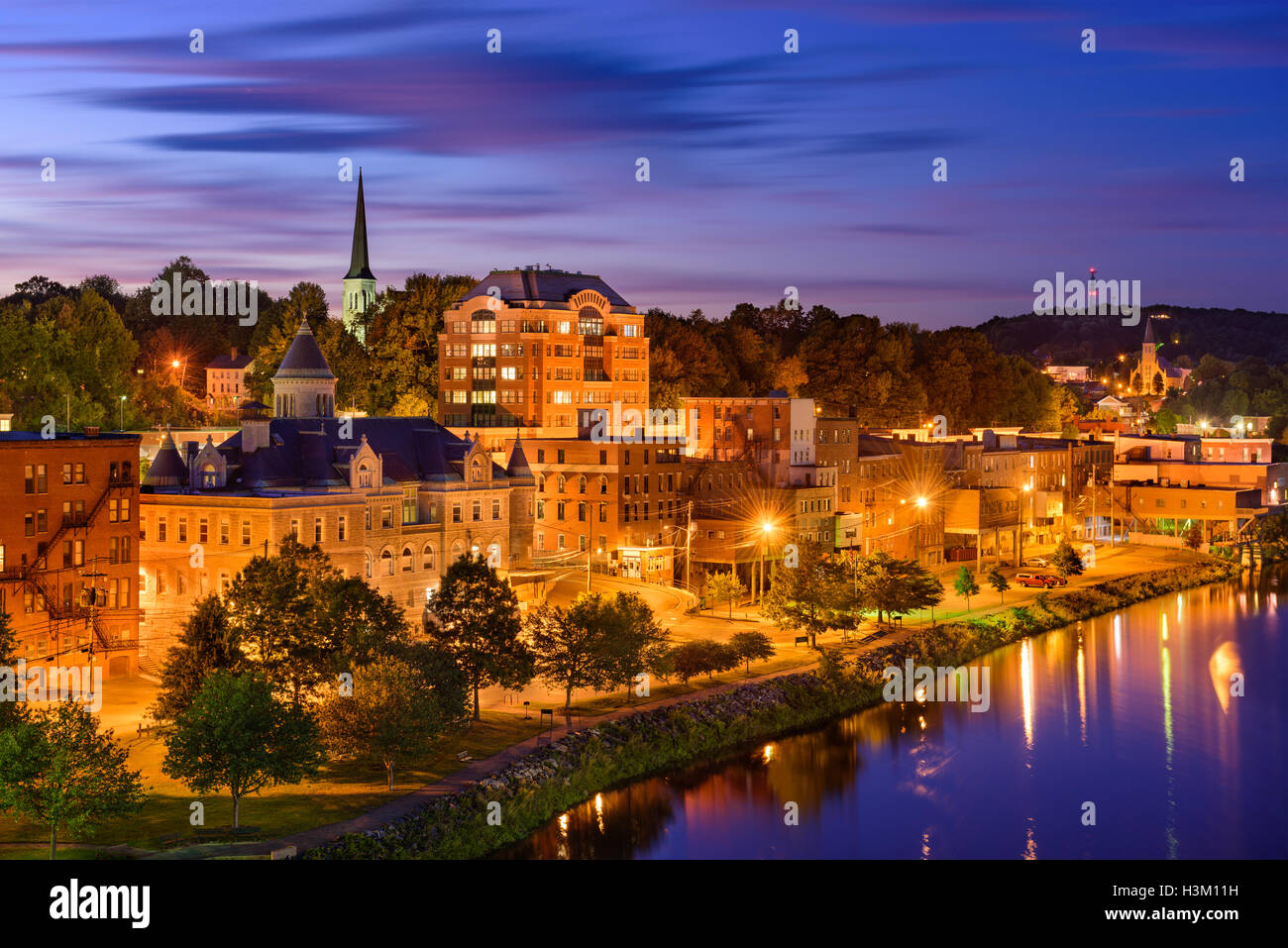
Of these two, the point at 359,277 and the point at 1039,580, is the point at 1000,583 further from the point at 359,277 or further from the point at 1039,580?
the point at 359,277

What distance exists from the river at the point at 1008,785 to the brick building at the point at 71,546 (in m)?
19.6

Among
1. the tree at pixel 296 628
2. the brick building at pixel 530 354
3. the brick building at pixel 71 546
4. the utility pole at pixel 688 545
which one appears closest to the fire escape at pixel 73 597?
the brick building at pixel 71 546

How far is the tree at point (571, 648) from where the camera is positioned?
53.6 m

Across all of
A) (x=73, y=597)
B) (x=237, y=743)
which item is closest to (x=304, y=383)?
(x=73, y=597)

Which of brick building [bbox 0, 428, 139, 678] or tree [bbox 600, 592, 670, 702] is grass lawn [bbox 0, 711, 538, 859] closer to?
tree [bbox 600, 592, 670, 702]

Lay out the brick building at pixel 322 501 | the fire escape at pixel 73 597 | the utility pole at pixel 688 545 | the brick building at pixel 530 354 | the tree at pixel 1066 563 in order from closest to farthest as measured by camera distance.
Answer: the fire escape at pixel 73 597, the brick building at pixel 322 501, the utility pole at pixel 688 545, the tree at pixel 1066 563, the brick building at pixel 530 354

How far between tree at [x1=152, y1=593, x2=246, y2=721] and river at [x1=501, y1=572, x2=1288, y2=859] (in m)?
10.6

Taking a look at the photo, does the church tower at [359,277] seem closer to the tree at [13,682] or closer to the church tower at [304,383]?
the church tower at [304,383]

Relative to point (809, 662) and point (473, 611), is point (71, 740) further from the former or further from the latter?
point (809, 662)

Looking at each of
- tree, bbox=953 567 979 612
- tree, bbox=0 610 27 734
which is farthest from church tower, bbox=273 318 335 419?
tree, bbox=953 567 979 612

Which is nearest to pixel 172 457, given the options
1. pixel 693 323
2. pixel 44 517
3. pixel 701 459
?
pixel 44 517

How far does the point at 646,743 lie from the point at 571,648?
4619 millimetres

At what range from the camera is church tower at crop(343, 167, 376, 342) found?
122 meters
